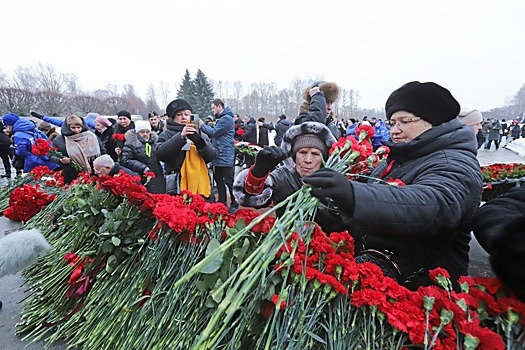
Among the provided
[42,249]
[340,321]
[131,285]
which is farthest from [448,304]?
[42,249]

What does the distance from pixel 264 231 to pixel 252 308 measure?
0.33 m

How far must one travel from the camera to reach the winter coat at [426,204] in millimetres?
983

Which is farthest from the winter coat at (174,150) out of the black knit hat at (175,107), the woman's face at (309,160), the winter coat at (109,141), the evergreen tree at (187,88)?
the evergreen tree at (187,88)

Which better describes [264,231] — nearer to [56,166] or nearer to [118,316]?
[118,316]

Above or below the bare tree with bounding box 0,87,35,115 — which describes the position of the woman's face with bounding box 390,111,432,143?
above

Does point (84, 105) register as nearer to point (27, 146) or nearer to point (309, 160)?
point (27, 146)

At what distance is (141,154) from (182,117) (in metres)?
1.22

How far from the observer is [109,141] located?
527cm

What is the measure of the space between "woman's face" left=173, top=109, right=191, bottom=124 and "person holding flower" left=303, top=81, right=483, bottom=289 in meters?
2.30

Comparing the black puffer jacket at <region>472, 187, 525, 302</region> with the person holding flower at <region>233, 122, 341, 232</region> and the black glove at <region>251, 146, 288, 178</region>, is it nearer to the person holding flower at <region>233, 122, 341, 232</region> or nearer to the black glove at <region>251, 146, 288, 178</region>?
the person holding flower at <region>233, 122, 341, 232</region>

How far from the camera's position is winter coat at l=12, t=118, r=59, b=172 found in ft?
18.4

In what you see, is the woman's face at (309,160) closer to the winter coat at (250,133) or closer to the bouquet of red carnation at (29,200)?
the bouquet of red carnation at (29,200)

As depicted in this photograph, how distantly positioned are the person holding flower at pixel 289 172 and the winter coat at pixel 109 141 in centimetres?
405

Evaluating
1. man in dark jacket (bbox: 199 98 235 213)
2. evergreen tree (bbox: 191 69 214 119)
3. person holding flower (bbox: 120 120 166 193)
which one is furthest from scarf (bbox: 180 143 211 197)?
evergreen tree (bbox: 191 69 214 119)
